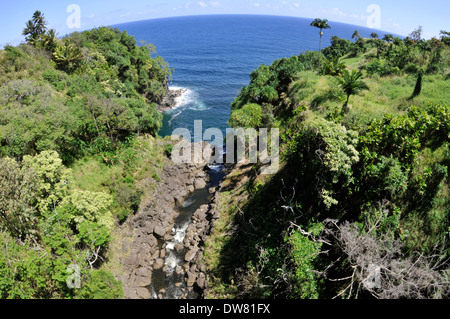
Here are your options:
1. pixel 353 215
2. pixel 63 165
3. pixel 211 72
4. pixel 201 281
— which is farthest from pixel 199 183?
pixel 211 72

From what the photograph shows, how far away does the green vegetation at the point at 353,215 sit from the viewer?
1457 centimetres

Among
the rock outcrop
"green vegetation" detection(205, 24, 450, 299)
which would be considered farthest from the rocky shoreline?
"green vegetation" detection(205, 24, 450, 299)

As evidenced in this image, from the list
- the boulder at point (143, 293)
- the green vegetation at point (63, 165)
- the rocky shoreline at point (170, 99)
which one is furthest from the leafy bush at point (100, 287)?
the rocky shoreline at point (170, 99)

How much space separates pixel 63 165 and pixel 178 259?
680 inches

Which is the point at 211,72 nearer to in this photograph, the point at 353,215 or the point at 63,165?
the point at 63,165

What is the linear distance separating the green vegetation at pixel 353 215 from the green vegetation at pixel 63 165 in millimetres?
12531

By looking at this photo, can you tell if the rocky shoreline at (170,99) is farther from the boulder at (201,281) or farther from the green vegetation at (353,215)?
the boulder at (201,281)

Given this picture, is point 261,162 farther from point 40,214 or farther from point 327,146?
point 40,214

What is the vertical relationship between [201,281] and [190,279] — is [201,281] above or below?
above

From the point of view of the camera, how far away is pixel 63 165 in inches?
1061

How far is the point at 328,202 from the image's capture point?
1822 centimetres

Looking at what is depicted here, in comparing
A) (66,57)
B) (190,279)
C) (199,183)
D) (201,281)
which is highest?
→ (66,57)
